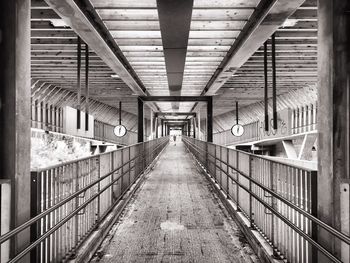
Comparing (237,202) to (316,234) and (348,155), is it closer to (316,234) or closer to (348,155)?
(316,234)

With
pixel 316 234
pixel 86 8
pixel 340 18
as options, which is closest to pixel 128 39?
pixel 86 8

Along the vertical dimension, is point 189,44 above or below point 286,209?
above

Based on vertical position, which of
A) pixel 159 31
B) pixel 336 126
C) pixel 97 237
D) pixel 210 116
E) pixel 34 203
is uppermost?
pixel 159 31

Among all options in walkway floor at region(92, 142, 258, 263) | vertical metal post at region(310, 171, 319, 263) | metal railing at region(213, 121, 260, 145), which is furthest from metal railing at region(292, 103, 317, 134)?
vertical metal post at region(310, 171, 319, 263)

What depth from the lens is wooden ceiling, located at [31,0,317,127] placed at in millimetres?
5484

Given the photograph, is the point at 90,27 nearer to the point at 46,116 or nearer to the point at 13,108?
the point at 13,108

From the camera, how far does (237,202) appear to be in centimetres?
625

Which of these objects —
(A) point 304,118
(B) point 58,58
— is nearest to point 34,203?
(B) point 58,58

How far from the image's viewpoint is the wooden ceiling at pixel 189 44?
548cm

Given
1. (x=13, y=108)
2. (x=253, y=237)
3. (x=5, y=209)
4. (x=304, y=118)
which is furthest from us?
(x=304, y=118)

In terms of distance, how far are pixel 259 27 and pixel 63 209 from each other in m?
4.00

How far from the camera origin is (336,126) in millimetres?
2855

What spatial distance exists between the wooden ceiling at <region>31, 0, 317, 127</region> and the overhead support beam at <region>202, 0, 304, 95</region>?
12cm

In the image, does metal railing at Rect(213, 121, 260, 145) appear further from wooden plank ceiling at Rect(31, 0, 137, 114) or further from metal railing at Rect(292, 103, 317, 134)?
wooden plank ceiling at Rect(31, 0, 137, 114)
